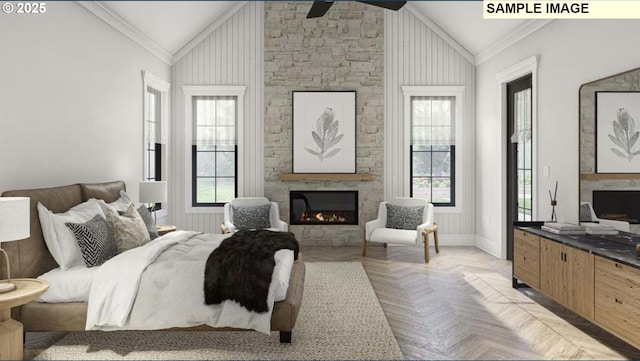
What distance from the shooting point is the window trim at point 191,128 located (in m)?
6.85

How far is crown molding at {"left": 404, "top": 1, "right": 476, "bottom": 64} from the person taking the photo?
680cm

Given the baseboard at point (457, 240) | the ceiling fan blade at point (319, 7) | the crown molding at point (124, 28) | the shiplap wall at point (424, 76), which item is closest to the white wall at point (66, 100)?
the crown molding at point (124, 28)

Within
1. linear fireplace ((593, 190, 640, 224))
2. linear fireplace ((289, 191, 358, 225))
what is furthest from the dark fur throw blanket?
linear fireplace ((289, 191, 358, 225))

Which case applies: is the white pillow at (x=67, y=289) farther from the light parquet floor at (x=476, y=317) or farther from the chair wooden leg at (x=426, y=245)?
the chair wooden leg at (x=426, y=245)

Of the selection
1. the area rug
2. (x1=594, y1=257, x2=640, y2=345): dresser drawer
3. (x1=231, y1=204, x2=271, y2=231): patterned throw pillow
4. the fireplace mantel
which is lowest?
the area rug

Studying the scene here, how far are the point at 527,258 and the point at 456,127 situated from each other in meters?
3.17

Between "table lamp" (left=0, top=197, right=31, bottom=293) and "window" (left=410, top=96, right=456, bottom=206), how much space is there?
548cm

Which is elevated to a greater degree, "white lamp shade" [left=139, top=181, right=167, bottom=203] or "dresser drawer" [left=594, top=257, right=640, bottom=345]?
"white lamp shade" [left=139, top=181, right=167, bottom=203]

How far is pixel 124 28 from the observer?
510 centimetres

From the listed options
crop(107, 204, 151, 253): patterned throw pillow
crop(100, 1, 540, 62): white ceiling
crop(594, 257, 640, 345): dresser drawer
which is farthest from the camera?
crop(100, 1, 540, 62): white ceiling

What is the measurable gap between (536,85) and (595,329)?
9.20 feet

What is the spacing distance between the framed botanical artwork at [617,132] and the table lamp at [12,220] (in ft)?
13.8

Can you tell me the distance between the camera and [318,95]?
22.4ft

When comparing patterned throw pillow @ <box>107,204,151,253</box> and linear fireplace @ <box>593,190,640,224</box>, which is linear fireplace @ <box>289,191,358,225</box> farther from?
linear fireplace @ <box>593,190,640,224</box>
